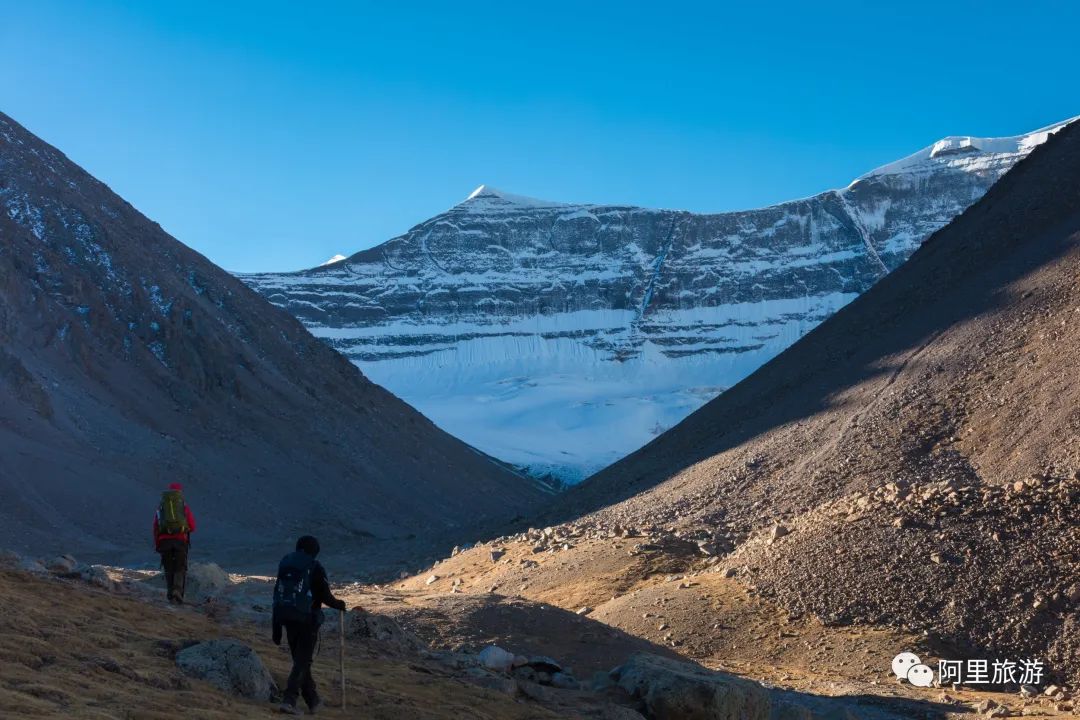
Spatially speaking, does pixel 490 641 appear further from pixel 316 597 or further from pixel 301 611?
pixel 301 611

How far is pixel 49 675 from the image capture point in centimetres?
1005

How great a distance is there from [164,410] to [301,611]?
67.2 meters

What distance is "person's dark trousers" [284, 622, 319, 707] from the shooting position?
10727 millimetres

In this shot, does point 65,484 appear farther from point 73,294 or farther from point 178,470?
point 73,294

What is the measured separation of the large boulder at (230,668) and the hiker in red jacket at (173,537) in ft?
16.2

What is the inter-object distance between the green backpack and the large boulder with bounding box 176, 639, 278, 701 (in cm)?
497

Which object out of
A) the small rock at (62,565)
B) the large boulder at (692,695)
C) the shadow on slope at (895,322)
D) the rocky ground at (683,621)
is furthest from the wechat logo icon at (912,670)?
the small rock at (62,565)

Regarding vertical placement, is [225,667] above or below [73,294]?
below

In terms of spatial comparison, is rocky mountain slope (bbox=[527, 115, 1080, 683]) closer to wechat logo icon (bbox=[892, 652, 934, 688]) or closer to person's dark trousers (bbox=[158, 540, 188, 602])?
wechat logo icon (bbox=[892, 652, 934, 688])

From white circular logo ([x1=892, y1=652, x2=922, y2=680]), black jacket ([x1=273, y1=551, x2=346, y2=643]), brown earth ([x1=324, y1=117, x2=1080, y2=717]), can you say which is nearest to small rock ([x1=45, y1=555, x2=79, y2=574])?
brown earth ([x1=324, y1=117, x2=1080, y2=717])

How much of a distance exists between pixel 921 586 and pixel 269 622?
13.2 m

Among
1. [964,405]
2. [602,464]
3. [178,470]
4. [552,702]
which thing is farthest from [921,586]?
[602,464]

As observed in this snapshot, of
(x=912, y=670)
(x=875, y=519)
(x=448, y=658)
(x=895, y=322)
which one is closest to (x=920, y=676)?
(x=912, y=670)

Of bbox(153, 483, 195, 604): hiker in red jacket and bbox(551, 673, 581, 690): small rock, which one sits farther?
bbox(153, 483, 195, 604): hiker in red jacket
